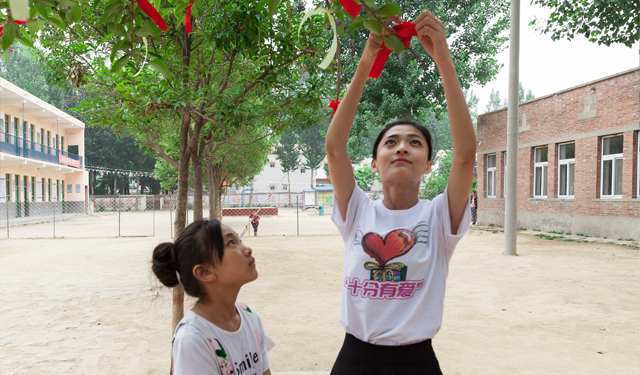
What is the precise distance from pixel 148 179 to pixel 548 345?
53768 mm

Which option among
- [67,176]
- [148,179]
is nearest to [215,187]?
[67,176]

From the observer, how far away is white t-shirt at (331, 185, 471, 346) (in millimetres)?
1497

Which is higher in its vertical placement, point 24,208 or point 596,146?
point 596,146

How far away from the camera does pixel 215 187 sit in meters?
18.6

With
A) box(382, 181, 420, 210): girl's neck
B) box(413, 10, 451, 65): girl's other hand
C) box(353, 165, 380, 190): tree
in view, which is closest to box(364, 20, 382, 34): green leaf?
box(413, 10, 451, 65): girl's other hand

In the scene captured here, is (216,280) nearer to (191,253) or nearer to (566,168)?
(191,253)

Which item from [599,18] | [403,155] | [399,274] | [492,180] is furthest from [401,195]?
[492,180]

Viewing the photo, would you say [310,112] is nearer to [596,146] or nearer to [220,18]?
[220,18]

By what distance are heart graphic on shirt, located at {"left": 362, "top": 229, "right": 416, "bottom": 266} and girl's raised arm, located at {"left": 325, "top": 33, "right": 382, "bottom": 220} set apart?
0.18m

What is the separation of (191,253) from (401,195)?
79cm

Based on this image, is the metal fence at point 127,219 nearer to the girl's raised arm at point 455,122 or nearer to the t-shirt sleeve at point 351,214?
the t-shirt sleeve at point 351,214

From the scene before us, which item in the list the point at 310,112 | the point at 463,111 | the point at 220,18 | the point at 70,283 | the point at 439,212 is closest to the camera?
the point at 463,111

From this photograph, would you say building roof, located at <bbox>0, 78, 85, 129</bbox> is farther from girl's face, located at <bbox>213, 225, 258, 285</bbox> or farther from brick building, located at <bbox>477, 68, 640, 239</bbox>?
girl's face, located at <bbox>213, 225, 258, 285</bbox>

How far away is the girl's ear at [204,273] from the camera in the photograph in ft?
5.27
